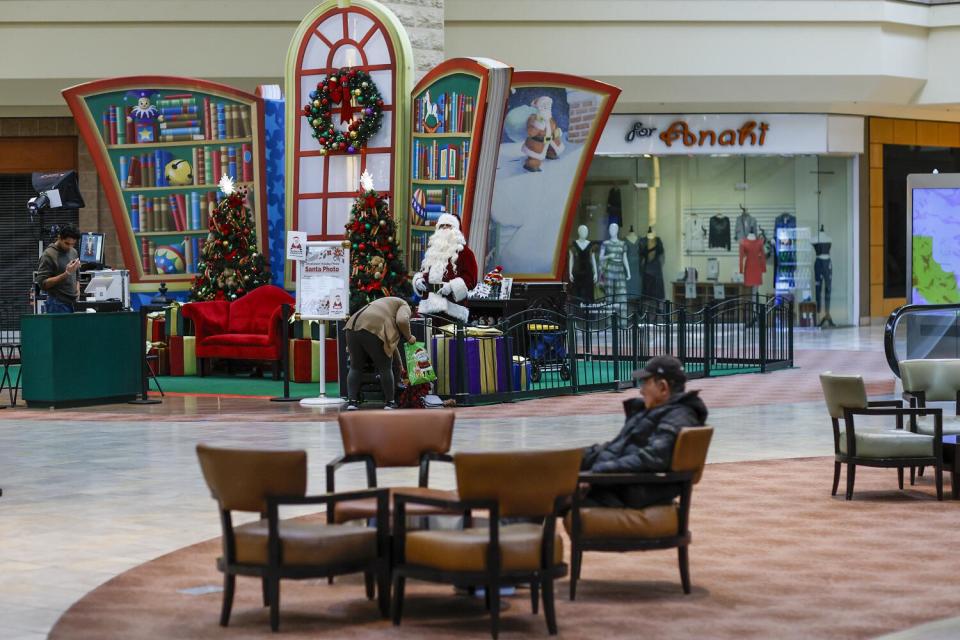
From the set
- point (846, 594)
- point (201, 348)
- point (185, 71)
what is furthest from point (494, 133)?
point (846, 594)

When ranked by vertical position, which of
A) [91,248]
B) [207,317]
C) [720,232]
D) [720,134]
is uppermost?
[720,134]

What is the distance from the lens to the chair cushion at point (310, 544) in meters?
6.38

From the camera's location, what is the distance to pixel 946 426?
415 inches

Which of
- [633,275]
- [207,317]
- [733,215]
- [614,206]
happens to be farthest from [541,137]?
[733,215]

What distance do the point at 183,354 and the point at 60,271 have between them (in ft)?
9.35

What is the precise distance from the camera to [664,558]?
7941mm

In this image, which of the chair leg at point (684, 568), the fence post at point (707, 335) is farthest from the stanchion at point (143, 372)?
the chair leg at point (684, 568)

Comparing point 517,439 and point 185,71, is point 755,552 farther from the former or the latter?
point 185,71

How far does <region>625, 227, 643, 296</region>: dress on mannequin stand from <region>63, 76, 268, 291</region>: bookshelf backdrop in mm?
10293

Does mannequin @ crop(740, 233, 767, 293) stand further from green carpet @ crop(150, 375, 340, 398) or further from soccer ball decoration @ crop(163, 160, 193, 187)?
green carpet @ crop(150, 375, 340, 398)

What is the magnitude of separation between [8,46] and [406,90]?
8.64 meters

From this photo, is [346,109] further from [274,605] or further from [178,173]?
[274,605]

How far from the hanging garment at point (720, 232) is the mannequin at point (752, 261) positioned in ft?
1.46

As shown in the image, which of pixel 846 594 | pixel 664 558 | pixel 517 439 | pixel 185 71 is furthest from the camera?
pixel 185 71
